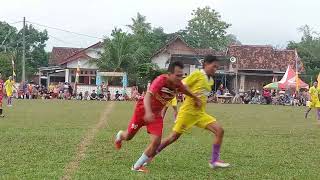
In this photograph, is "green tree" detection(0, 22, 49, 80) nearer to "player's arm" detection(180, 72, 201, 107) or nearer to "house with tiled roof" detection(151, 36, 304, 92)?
"house with tiled roof" detection(151, 36, 304, 92)

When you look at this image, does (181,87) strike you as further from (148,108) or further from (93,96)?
(93,96)

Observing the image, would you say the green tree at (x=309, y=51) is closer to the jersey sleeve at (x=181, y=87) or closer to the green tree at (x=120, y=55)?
the green tree at (x=120, y=55)

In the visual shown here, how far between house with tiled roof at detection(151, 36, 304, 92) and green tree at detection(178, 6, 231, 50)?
19.8 metres

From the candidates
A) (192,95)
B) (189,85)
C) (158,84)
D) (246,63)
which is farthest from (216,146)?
(246,63)

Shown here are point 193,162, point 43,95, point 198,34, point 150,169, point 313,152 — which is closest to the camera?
point 150,169

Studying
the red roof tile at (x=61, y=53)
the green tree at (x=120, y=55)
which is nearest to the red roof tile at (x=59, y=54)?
the red roof tile at (x=61, y=53)

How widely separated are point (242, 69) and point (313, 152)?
143ft

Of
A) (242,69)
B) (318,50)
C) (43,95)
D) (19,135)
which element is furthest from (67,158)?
(318,50)

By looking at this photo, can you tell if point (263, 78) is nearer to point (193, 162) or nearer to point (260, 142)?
point (260, 142)

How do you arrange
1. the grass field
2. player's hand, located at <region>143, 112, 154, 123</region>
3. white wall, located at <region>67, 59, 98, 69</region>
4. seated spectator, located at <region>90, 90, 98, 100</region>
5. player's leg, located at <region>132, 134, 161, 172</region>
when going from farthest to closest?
white wall, located at <region>67, 59, 98, 69</region>
seated spectator, located at <region>90, 90, 98, 100</region>
player's leg, located at <region>132, 134, 161, 172</region>
the grass field
player's hand, located at <region>143, 112, 154, 123</region>

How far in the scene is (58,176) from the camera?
7207mm

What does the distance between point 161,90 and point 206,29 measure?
69798 millimetres

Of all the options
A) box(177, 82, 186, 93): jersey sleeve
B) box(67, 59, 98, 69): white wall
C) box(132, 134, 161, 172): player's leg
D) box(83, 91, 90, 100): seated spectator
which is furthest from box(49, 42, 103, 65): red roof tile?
box(132, 134, 161, 172): player's leg

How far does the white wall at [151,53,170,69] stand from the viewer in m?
55.6
